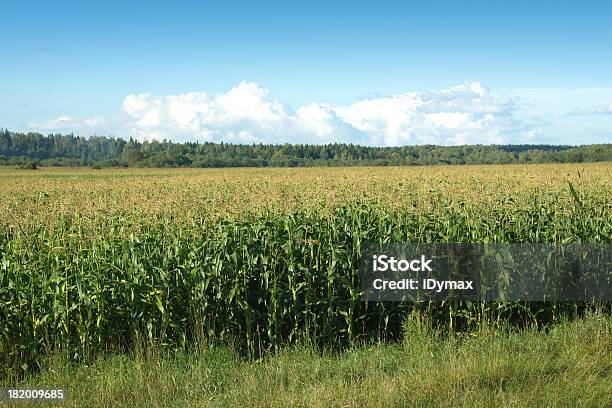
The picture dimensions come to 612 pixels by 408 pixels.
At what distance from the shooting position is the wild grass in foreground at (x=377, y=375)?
6457 millimetres

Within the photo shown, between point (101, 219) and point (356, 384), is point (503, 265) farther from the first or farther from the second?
point (101, 219)

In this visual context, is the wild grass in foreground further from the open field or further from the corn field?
the corn field

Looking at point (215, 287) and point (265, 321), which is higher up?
point (215, 287)

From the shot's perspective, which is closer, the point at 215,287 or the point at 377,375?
the point at 377,375

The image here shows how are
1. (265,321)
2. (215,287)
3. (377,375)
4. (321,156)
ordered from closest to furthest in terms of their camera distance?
(377,375), (215,287), (265,321), (321,156)

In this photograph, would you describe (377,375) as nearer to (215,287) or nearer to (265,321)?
(265,321)

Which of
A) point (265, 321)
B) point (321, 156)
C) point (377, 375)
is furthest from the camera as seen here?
point (321, 156)

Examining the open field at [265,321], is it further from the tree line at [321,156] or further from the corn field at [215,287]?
the tree line at [321,156]

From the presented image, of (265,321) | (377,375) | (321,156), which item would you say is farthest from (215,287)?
(321,156)

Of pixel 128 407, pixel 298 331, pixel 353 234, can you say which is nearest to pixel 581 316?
pixel 353 234

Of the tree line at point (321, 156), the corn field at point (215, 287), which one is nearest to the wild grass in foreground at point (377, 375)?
the corn field at point (215, 287)

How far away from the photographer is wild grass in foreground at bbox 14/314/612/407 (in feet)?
21.2

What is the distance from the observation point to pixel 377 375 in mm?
7266

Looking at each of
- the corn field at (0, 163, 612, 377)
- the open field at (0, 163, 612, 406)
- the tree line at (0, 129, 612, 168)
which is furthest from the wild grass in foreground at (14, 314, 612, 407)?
the tree line at (0, 129, 612, 168)
